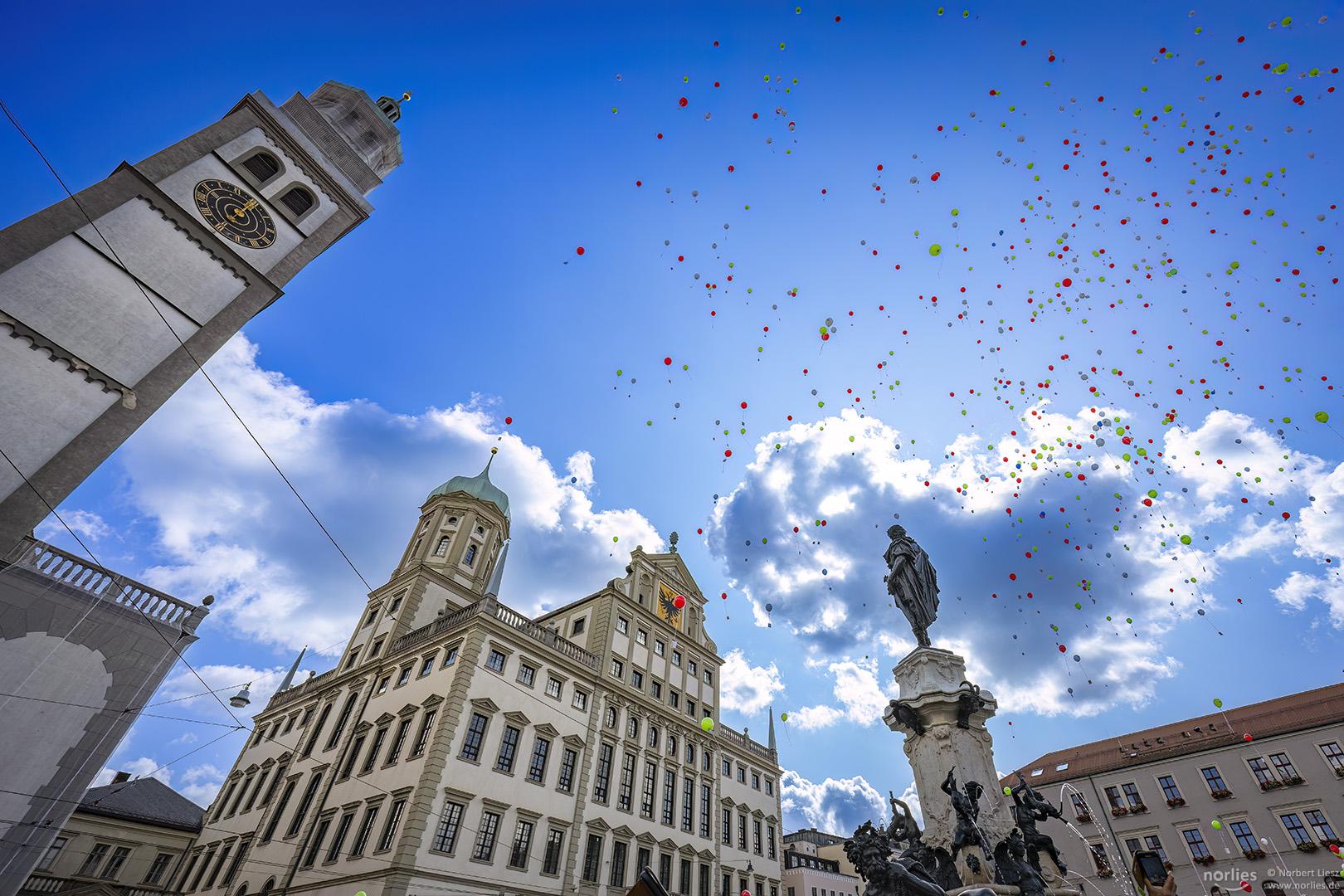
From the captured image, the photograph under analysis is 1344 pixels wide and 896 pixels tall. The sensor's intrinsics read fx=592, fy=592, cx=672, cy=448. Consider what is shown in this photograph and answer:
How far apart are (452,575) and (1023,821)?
3160 centimetres

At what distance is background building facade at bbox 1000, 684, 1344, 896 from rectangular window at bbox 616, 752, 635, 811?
2559 cm

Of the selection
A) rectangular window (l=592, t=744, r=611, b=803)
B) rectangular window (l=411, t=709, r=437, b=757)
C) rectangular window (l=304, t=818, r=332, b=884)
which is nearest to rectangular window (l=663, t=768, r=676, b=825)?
rectangular window (l=592, t=744, r=611, b=803)

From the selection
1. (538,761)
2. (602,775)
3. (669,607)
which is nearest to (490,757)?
(538,761)

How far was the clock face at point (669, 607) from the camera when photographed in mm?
37062

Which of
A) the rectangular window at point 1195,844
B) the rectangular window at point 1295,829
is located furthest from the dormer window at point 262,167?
the rectangular window at point 1295,829

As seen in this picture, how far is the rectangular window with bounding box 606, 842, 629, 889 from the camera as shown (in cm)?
2566

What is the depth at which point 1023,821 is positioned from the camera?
29.1 ft

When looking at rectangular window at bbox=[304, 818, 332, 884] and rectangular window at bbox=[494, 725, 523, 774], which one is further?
rectangular window at bbox=[494, 725, 523, 774]

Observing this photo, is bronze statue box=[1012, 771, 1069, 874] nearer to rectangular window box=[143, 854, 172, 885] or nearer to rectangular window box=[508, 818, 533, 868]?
rectangular window box=[508, 818, 533, 868]

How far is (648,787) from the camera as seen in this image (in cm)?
2934

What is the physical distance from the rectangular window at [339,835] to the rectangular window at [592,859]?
9.42 metres

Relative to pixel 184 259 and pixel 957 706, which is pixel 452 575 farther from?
pixel 957 706

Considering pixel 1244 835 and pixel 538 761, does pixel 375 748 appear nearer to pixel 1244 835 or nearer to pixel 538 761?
pixel 538 761

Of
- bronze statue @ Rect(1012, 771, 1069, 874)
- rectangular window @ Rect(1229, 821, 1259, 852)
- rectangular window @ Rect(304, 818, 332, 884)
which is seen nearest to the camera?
bronze statue @ Rect(1012, 771, 1069, 874)
